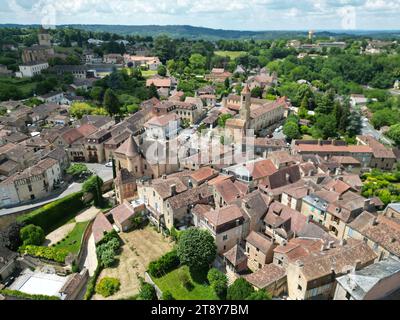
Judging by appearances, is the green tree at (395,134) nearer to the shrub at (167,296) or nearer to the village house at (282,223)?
the village house at (282,223)

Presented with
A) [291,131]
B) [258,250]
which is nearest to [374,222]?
[258,250]

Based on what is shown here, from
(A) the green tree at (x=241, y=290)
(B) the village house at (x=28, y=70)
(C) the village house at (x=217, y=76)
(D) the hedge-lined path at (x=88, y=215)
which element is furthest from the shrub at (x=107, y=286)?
(B) the village house at (x=28, y=70)

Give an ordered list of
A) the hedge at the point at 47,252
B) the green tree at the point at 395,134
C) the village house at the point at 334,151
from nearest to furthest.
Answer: the hedge at the point at 47,252, the village house at the point at 334,151, the green tree at the point at 395,134

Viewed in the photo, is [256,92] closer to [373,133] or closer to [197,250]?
[373,133]

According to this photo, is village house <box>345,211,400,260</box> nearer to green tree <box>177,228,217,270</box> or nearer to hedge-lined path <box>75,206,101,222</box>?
green tree <box>177,228,217,270</box>

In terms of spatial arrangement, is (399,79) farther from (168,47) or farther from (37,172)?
(37,172)

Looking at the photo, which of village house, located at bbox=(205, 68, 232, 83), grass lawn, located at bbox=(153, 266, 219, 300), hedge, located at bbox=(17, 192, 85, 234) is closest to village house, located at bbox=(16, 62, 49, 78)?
village house, located at bbox=(205, 68, 232, 83)

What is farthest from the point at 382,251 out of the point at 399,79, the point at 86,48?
the point at 86,48
